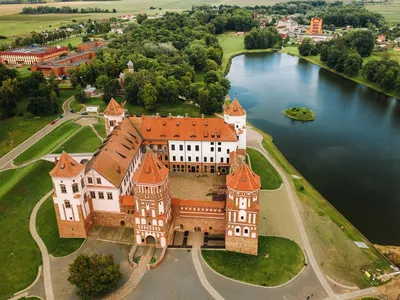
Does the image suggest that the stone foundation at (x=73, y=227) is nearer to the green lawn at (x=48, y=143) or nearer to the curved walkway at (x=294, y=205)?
the green lawn at (x=48, y=143)

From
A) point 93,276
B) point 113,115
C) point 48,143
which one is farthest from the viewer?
point 48,143

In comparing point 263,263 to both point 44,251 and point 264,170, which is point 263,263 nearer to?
point 264,170

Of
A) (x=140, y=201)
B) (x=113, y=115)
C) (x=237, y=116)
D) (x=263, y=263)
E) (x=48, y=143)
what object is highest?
(x=113, y=115)

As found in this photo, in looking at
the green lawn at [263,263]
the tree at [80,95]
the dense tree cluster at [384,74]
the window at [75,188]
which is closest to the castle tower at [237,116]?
the green lawn at [263,263]

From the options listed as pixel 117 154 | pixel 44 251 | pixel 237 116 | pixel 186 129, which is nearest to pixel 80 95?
pixel 186 129

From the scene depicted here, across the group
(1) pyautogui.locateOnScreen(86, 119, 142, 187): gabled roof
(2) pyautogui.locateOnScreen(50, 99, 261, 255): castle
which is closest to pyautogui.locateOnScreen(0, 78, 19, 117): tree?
(1) pyautogui.locateOnScreen(86, 119, 142, 187): gabled roof

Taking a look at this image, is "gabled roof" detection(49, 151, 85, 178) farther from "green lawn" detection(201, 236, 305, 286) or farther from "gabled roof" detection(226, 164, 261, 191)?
"gabled roof" detection(226, 164, 261, 191)
